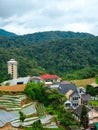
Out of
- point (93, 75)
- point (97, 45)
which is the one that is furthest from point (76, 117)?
point (97, 45)

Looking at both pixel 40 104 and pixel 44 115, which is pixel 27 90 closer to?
pixel 40 104

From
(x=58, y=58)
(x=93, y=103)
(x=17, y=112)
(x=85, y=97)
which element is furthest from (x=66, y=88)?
(x=58, y=58)

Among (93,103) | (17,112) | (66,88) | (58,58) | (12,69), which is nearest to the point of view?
(17,112)

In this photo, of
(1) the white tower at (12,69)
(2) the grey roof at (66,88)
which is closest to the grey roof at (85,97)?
(2) the grey roof at (66,88)

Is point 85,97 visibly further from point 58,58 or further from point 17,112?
point 58,58

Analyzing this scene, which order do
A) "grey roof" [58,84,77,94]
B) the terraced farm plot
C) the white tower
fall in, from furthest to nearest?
the white tower, "grey roof" [58,84,77,94], the terraced farm plot

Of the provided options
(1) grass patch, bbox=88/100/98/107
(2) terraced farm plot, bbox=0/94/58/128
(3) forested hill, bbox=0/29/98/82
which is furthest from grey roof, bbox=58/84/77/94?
(3) forested hill, bbox=0/29/98/82

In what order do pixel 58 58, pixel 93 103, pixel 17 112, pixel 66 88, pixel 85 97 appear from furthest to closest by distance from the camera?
pixel 58 58 → pixel 66 88 → pixel 85 97 → pixel 93 103 → pixel 17 112

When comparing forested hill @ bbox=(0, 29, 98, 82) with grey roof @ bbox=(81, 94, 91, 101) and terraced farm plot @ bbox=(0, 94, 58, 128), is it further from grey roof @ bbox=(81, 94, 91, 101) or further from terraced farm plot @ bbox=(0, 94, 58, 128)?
terraced farm plot @ bbox=(0, 94, 58, 128)

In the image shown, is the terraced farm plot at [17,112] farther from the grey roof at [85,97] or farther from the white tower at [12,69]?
the white tower at [12,69]

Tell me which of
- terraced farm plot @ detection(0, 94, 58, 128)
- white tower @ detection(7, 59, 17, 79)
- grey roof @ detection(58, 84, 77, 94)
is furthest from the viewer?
white tower @ detection(7, 59, 17, 79)

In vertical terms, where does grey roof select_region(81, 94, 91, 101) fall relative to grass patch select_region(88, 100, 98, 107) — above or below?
above
